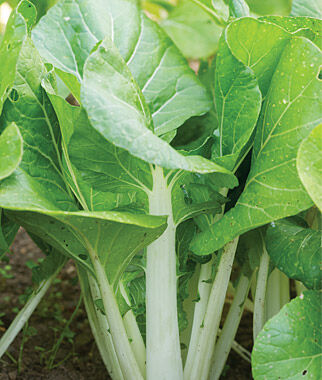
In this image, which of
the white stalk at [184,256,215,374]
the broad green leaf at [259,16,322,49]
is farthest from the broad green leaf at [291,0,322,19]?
the white stalk at [184,256,215,374]

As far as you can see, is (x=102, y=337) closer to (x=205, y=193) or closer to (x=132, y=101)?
(x=205, y=193)

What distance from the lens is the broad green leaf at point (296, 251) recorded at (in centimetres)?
70

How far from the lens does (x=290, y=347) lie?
65 cm

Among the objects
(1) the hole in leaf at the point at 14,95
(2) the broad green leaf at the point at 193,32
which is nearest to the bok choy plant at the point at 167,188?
(1) the hole in leaf at the point at 14,95

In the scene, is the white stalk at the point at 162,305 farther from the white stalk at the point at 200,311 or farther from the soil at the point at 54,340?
the soil at the point at 54,340

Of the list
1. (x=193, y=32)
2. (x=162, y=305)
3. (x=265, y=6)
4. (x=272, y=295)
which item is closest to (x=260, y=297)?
(x=272, y=295)

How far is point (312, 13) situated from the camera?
0.92 meters

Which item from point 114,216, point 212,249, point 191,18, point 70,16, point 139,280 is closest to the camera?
point 114,216

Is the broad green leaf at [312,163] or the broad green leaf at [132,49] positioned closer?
the broad green leaf at [312,163]

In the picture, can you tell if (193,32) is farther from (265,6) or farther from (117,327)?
(117,327)

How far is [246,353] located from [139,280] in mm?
337

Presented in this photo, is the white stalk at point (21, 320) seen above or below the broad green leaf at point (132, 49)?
below

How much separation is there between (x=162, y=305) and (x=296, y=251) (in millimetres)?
225

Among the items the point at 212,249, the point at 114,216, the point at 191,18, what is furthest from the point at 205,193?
the point at 191,18
